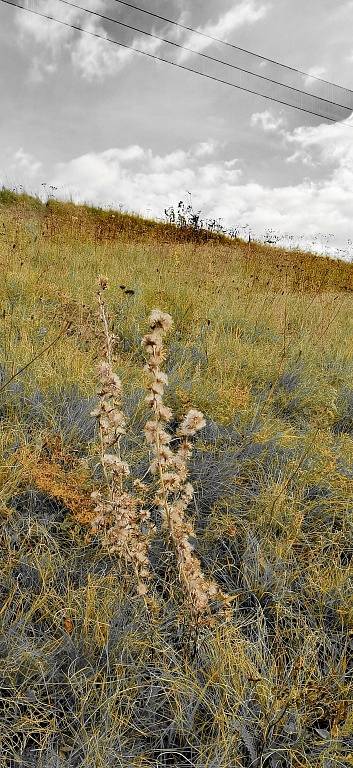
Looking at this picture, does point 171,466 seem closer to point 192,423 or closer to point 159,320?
point 192,423

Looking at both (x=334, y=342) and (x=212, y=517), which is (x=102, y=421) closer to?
(x=212, y=517)

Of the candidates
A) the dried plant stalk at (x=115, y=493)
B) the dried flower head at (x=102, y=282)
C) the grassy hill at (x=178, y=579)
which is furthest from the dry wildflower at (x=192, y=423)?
the grassy hill at (x=178, y=579)

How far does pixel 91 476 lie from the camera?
2457 millimetres

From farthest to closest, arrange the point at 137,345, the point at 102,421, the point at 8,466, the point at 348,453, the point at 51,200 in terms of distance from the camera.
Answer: the point at 51,200 < the point at 137,345 < the point at 348,453 < the point at 8,466 < the point at 102,421

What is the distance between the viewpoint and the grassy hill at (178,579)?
1544mm

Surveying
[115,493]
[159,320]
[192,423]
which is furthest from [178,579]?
[159,320]

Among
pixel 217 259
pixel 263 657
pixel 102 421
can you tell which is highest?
pixel 217 259

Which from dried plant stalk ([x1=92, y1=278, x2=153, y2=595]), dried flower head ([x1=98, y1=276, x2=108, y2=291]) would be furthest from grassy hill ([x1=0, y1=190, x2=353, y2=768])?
dried flower head ([x1=98, y1=276, x2=108, y2=291])

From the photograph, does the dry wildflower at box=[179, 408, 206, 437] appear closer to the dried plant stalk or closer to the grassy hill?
the dried plant stalk

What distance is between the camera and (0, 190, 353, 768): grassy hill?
154 cm

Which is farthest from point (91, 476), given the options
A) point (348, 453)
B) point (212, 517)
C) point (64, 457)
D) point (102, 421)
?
point (348, 453)

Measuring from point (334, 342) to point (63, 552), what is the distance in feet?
13.1

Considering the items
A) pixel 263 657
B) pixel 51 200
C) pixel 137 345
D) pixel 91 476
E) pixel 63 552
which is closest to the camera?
pixel 263 657

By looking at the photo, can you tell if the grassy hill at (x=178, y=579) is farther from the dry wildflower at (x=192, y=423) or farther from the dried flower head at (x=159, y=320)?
the dried flower head at (x=159, y=320)
